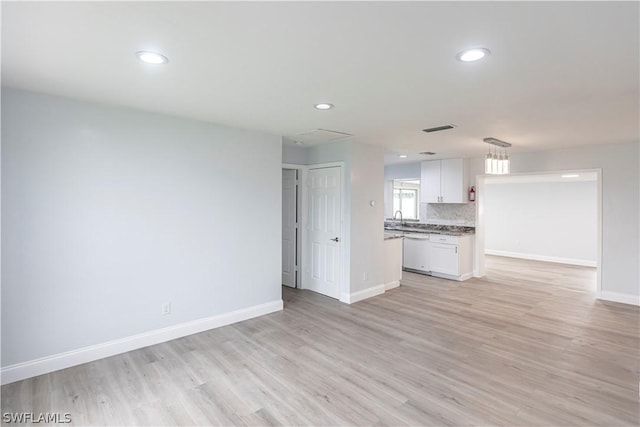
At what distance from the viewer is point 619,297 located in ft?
16.5

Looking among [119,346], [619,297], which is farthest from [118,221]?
[619,297]

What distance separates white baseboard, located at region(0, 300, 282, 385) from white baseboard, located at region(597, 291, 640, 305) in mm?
5128

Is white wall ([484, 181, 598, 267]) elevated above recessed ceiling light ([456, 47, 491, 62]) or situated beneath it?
situated beneath

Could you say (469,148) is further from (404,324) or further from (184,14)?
(184,14)

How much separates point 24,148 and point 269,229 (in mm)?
2539

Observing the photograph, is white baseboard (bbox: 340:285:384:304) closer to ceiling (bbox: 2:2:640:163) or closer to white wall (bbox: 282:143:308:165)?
white wall (bbox: 282:143:308:165)

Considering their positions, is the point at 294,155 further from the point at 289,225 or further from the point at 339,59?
the point at 339,59

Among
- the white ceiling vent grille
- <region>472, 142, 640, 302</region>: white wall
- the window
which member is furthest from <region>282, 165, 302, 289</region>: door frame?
<region>472, 142, 640, 302</region>: white wall

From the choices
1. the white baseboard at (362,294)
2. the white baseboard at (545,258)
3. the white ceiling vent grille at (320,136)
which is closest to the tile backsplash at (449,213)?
the white baseboard at (362,294)

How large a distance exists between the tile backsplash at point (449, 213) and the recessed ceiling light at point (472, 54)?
5.34 meters

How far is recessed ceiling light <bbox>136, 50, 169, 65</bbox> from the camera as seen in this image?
79.2 inches

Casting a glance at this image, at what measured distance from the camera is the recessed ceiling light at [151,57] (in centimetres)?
201

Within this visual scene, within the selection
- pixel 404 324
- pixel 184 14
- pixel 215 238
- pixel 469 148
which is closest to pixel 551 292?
pixel 469 148

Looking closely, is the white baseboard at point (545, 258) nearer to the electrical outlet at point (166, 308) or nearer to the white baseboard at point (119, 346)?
the white baseboard at point (119, 346)
